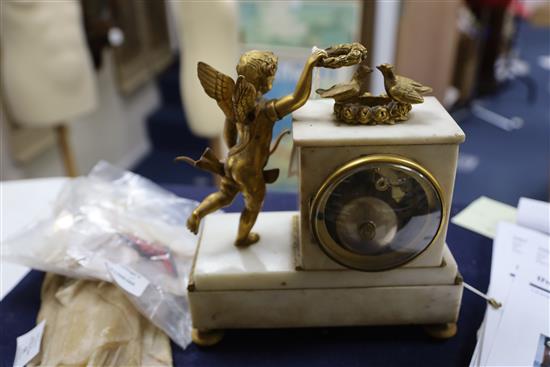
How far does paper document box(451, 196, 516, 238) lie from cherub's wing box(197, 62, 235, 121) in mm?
534

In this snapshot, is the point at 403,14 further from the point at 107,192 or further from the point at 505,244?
the point at 107,192

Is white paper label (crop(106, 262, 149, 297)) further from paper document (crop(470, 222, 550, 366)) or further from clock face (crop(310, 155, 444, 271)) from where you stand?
paper document (crop(470, 222, 550, 366))

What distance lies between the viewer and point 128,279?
0.71m

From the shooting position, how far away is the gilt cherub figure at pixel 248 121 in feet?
1.95

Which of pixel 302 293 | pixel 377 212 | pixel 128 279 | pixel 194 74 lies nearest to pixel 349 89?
pixel 377 212

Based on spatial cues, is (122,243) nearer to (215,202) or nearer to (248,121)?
(215,202)

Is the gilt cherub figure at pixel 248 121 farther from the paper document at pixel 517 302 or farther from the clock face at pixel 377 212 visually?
the paper document at pixel 517 302

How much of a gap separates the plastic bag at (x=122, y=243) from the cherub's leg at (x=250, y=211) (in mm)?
138

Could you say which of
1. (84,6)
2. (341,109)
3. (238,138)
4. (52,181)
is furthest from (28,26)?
(341,109)

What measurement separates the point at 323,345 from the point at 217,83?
1.28 feet

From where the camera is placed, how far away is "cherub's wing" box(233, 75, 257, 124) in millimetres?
593

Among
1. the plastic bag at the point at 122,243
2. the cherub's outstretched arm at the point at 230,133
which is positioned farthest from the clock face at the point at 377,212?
the plastic bag at the point at 122,243

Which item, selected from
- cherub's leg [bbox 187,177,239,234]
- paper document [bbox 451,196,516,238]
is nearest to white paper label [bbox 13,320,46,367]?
cherub's leg [bbox 187,177,239,234]

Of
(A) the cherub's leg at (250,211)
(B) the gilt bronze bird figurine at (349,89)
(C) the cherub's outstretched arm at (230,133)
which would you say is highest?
(B) the gilt bronze bird figurine at (349,89)
